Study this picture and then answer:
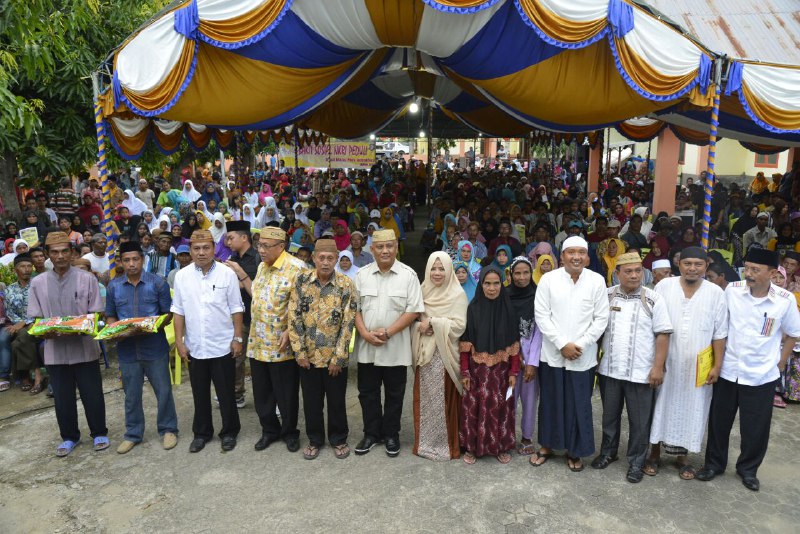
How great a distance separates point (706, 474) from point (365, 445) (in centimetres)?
244

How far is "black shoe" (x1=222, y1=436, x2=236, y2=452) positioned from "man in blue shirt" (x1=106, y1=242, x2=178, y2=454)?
1.36 feet

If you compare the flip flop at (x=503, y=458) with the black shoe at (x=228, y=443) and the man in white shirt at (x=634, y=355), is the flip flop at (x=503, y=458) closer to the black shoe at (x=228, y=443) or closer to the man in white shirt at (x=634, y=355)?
the man in white shirt at (x=634, y=355)

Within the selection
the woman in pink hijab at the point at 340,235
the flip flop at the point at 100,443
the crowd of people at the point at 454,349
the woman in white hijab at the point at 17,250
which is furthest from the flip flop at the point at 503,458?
the woman in white hijab at the point at 17,250

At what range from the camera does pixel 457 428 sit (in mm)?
4219


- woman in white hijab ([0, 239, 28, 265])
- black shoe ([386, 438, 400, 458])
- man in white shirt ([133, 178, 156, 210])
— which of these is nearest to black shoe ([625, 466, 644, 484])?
black shoe ([386, 438, 400, 458])

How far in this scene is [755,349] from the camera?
3.71 meters

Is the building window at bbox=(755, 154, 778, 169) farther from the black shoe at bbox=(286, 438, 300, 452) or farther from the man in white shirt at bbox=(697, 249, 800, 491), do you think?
the black shoe at bbox=(286, 438, 300, 452)

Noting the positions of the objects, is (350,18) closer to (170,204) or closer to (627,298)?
(627,298)

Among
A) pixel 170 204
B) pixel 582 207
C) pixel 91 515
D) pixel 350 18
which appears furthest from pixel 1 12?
pixel 582 207

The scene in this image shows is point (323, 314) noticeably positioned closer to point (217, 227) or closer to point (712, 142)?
point (712, 142)

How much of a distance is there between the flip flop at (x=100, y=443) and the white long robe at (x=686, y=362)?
13.6 feet

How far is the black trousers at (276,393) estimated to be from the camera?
4293 millimetres

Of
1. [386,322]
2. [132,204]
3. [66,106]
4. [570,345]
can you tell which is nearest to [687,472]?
[570,345]

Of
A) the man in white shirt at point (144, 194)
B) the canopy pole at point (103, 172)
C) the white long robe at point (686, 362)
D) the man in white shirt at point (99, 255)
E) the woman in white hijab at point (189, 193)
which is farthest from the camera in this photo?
the man in white shirt at point (144, 194)
